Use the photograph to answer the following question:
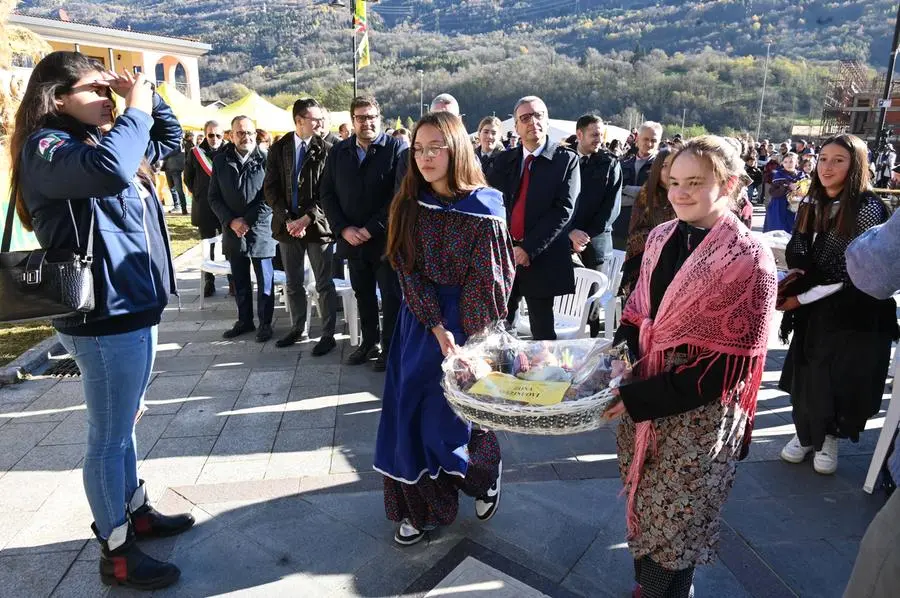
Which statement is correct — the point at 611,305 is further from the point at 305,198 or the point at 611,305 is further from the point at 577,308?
the point at 305,198

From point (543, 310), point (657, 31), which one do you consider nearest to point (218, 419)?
point (543, 310)

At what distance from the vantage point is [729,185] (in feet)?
5.98

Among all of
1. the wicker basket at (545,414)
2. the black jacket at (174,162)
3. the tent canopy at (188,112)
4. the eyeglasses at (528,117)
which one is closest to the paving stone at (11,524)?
the wicker basket at (545,414)

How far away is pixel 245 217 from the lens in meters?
5.77

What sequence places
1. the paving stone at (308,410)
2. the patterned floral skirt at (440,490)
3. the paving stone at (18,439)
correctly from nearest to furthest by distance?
1. the patterned floral skirt at (440,490)
2. the paving stone at (18,439)
3. the paving stone at (308,410)

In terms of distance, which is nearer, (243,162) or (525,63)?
(243,162)

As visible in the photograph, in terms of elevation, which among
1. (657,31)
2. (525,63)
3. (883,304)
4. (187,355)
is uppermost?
(657,31)

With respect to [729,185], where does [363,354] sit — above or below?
below

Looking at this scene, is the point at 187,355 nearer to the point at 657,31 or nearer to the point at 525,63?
the point at 525,63

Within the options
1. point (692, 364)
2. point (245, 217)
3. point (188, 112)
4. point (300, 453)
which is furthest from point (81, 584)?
point (188, 112)

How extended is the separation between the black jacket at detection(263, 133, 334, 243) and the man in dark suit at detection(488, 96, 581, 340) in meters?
1.88

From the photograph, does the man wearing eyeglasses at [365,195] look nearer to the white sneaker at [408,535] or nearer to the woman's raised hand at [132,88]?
the white sneaker at [408,535]

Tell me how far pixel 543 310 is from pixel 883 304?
1954 mm

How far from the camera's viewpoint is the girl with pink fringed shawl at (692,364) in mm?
1730
